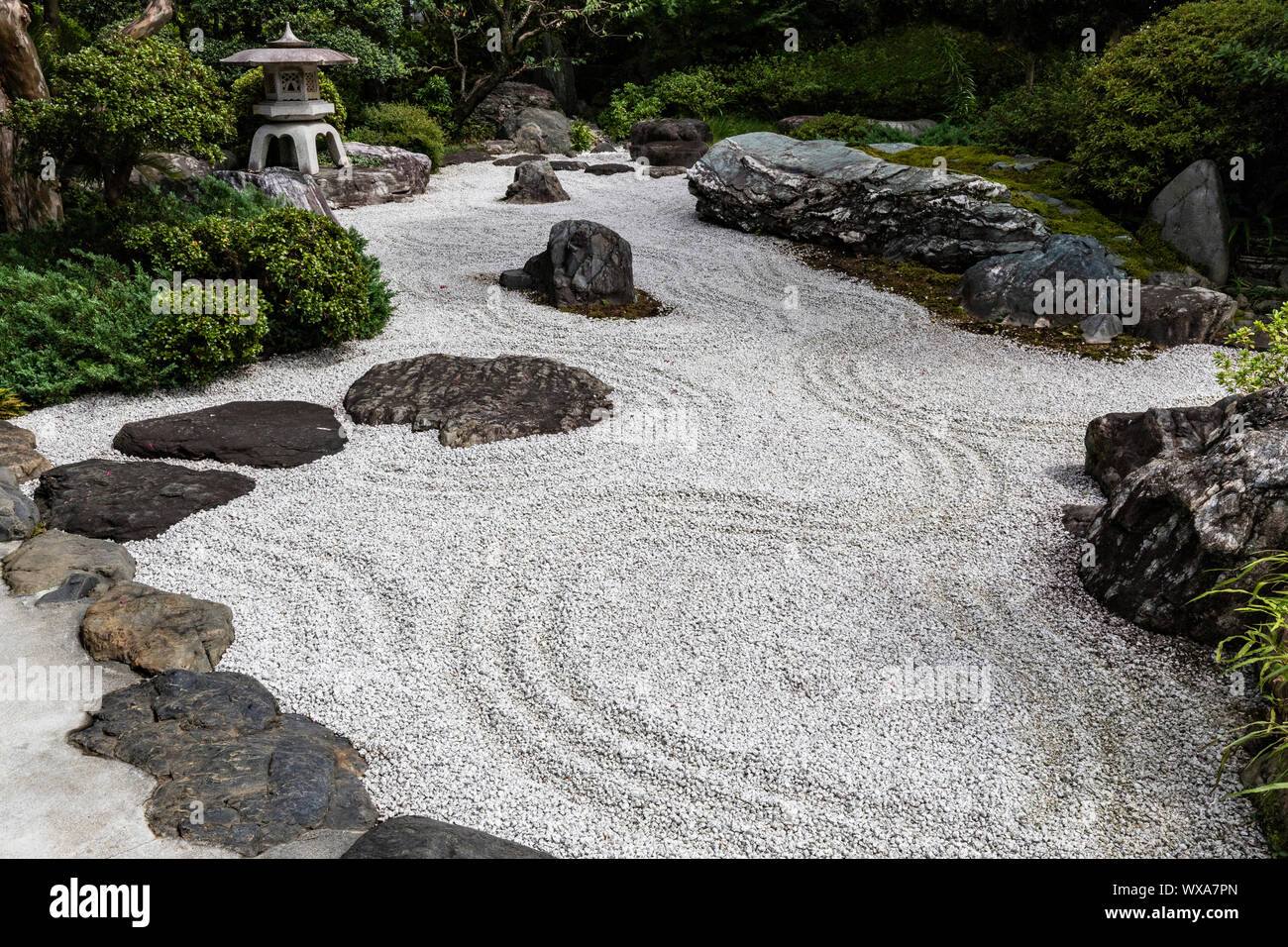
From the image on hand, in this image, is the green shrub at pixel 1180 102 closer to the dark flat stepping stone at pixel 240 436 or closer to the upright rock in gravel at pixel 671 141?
the upright rock in gravel at pixel 671 141

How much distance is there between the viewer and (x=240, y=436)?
6238 mm

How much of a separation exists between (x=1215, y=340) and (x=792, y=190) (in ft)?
16.9

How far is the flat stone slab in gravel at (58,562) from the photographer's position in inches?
176

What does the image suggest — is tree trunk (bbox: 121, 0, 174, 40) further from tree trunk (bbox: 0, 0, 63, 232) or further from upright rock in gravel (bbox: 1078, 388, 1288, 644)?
upright rock in gravel (bbox: 1078, 388, 1288, 644)

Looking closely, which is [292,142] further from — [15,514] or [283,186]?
[15,514]

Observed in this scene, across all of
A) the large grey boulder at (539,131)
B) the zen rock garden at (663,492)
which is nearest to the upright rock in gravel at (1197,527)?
the zen rock garden at (663,492)

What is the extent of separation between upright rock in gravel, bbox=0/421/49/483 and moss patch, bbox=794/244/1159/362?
7.64m

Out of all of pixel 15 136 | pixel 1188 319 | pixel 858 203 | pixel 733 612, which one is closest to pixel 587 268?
pixel 858 203

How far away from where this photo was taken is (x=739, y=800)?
3.50 m

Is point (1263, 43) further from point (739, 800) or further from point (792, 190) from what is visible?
point (739, 800)

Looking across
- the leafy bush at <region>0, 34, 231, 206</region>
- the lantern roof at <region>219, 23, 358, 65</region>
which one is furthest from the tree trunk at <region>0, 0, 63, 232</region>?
the lantern roof at <region>219, 23, 358, 65</region>

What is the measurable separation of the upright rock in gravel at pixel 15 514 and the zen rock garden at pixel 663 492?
0.09 feet

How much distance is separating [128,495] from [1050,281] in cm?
799

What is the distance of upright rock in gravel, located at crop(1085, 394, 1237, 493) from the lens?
5531 millimetres
